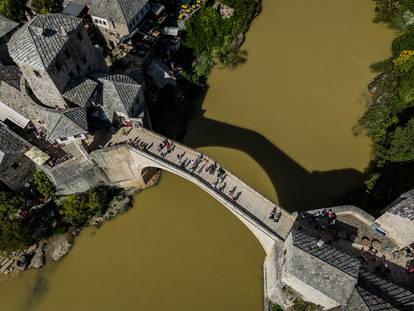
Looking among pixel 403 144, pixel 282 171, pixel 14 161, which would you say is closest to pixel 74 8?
pixel 14 161

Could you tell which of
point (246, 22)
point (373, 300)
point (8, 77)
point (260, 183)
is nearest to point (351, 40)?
point (246, 22)

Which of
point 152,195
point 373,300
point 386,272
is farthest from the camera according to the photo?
point 152,195

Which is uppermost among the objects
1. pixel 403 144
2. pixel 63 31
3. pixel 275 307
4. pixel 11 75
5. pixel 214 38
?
pixel 214 38

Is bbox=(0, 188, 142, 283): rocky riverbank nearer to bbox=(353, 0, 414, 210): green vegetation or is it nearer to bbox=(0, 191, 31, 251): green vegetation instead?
bbox=(0, 191, 31, 251): green vegetation

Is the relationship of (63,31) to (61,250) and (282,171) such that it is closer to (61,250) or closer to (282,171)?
(61,250)

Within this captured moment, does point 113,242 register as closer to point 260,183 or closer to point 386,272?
point 260,183

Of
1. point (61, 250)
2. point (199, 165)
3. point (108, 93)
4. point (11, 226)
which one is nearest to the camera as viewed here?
point (199, 165)

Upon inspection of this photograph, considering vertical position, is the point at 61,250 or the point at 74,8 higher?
the point at 74,8

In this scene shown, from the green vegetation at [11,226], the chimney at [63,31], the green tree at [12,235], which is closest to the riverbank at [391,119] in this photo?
the chimney at [63,31]
